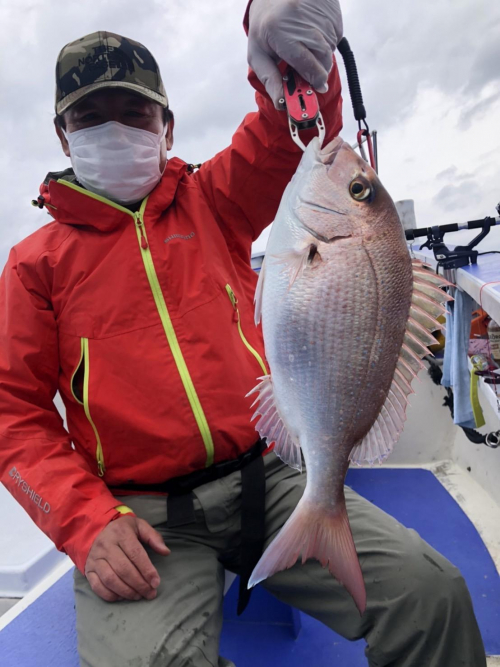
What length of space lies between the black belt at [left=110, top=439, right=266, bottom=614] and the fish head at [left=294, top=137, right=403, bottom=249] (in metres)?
0.95

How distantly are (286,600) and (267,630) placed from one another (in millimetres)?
821

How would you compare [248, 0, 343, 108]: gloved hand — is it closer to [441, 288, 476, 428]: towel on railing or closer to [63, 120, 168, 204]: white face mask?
[63, 120, 168, 204]: white face mask

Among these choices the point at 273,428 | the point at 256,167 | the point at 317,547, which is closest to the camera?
the point at 317,547

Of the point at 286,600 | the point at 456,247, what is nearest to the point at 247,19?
the point at 286,600

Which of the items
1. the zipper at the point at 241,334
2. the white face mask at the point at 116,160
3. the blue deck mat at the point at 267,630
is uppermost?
the white face mask at the point at 116,160

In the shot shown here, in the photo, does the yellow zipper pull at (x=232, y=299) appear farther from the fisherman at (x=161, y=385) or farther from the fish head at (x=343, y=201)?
the fish head at (x=343, y=201)

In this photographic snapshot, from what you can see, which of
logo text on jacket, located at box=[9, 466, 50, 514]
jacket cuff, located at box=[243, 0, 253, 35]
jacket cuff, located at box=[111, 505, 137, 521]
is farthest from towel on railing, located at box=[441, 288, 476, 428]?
logo text on jacket, located at box=[9, 466, 50, 514]

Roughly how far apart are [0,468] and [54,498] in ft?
0.84

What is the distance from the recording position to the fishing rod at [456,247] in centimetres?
348

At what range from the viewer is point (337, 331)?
4.41ft

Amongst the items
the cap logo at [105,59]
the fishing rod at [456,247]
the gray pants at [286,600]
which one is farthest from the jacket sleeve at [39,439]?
the fishing rod at [456,247]

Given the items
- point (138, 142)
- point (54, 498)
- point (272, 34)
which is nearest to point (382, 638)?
point (54, 498)

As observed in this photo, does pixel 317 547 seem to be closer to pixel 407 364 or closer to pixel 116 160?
pixel 407 364

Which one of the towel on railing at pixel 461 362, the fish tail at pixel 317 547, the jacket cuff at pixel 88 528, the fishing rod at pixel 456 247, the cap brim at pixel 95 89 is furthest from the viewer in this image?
the fishing rod at pixel 456 247
